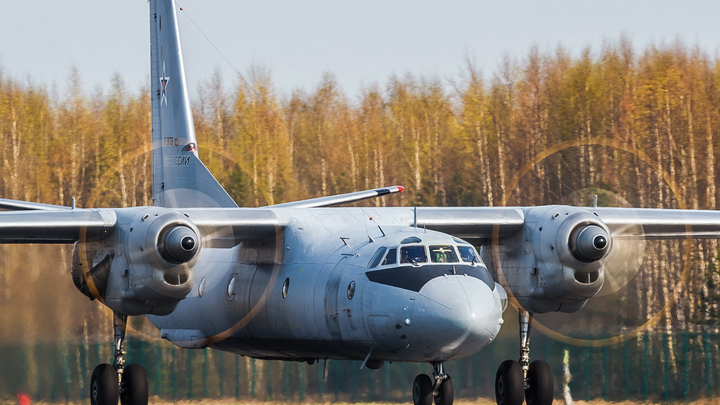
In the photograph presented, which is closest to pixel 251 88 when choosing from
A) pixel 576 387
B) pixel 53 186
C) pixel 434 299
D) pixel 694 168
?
pixel 53 186

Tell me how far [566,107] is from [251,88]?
11189mm

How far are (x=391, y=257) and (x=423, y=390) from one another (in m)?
2.35

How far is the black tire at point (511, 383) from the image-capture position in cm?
1831

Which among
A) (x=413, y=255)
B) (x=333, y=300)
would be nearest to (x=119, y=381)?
(x=333, y=300)

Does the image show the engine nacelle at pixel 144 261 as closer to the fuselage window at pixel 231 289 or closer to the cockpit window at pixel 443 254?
→ the fuselage window at pixel 231 289

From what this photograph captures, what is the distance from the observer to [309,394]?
25.7m

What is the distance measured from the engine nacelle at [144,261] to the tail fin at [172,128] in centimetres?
379

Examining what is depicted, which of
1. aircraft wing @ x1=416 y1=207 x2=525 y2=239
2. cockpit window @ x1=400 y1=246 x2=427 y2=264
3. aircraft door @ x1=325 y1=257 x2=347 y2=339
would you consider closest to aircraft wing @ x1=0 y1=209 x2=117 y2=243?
aircraft door @ x1=325 y1=257 x2=347 y2=339

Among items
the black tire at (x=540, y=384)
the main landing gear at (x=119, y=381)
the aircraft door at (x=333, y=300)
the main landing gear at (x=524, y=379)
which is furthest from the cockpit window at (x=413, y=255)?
the main landing gear at (x=119, y=381)

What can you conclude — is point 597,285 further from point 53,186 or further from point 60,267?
point 53,186

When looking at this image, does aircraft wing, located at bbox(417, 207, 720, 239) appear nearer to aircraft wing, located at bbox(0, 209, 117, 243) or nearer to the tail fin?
the tail fin

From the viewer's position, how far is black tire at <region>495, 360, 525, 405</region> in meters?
18.3

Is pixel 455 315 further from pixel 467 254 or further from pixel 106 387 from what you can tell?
pixel 106 387

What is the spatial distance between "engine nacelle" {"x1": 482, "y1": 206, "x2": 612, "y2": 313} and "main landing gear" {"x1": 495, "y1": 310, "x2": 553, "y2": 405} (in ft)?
2.03
